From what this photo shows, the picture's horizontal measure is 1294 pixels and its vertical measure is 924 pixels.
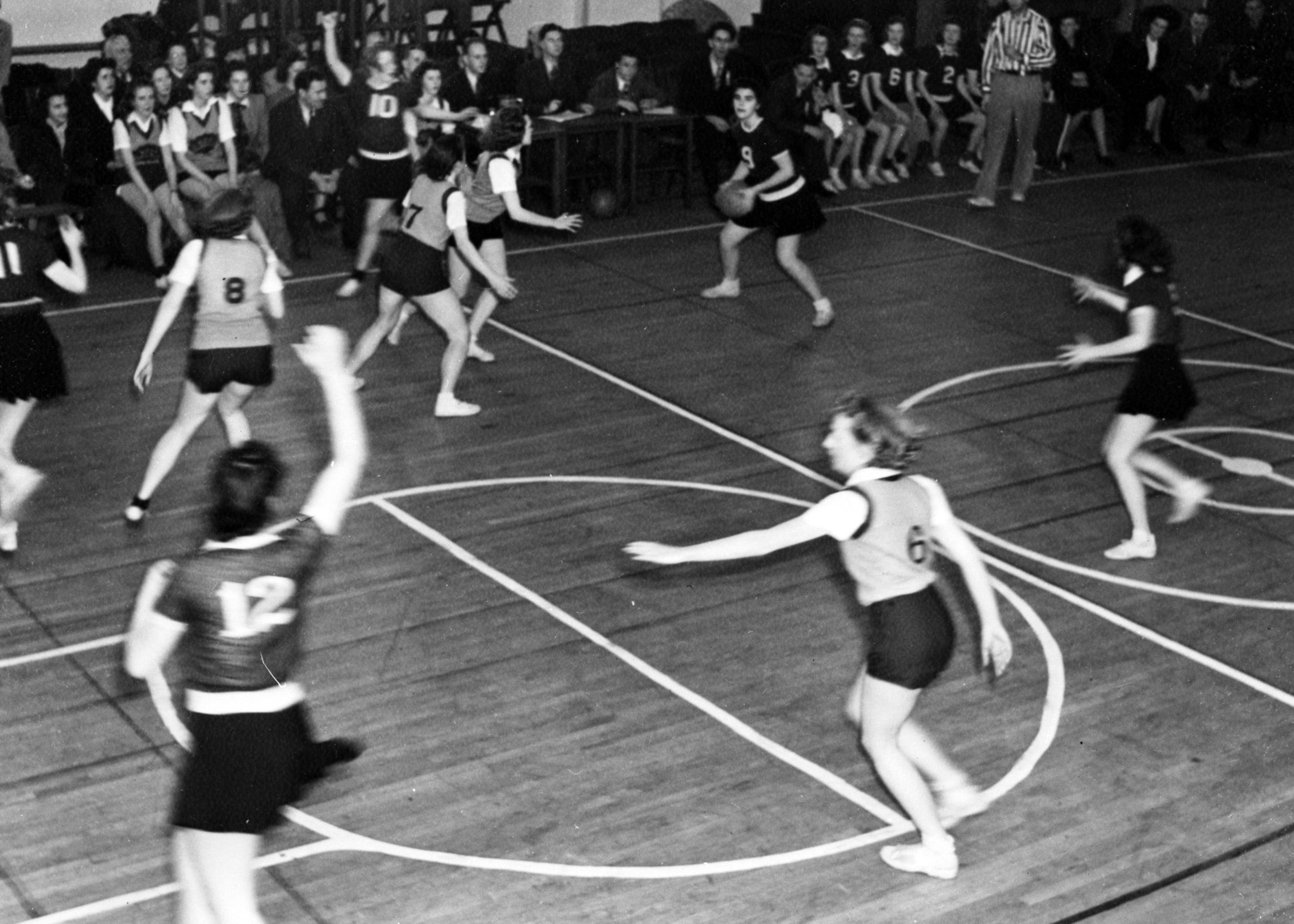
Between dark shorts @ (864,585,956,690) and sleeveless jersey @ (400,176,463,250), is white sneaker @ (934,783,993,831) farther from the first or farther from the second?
sleeveless jersey @ (400,176,463,250)

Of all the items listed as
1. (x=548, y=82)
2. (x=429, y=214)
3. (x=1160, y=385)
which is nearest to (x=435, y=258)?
(x=429, y=214)

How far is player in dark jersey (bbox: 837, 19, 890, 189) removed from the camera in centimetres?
1922

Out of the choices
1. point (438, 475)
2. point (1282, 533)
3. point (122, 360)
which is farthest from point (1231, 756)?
point (122, 360)

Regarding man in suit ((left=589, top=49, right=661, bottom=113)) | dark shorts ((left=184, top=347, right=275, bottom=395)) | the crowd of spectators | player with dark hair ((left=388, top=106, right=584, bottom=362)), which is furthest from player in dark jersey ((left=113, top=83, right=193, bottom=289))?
dark shorts ((left=184, top=347, right=275, bottom=395))

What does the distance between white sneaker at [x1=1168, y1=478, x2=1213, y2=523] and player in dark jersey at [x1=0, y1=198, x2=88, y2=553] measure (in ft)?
20.9

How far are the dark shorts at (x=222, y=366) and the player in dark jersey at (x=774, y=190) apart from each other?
535 cm

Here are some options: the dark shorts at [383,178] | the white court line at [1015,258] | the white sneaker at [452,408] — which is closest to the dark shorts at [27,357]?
the white sneaker at [452,408]

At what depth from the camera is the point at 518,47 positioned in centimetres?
2183

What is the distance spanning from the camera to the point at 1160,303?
31.8ft

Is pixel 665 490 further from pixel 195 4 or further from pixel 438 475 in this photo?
pixel 195 4

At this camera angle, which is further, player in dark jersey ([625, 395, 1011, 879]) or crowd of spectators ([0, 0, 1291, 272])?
crowd of spectators ([0, 0, 1291, 272])

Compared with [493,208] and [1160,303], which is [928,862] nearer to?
[1160,303]

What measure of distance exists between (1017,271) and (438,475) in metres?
7.15

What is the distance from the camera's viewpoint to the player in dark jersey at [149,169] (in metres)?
15.2
